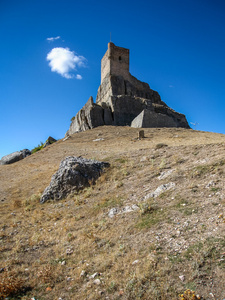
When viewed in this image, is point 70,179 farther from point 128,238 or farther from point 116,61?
point 116,61

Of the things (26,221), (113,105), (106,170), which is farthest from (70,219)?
(113,105)

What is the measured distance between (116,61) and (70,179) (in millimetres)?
35730

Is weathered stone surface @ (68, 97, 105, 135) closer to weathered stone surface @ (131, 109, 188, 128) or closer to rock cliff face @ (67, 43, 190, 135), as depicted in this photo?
rock cliff face @ (67, 43, 190, 135)

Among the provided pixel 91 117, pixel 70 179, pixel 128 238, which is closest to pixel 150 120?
pixel 91 117

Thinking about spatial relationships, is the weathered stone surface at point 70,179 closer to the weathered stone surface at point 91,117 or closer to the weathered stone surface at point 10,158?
the weathered stone surface at point 10,158

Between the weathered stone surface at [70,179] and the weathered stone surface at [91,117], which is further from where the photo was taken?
the weathered stone surface at [91,117]

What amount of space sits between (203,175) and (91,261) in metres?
4.42

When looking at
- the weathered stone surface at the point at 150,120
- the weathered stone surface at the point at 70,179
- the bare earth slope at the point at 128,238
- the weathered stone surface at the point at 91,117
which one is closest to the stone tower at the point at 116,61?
the weathered stone surface at the point at 91,117

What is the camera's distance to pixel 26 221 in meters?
6.98

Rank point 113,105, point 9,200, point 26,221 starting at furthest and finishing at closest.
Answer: point 113,105
point 9,200
point 26,221

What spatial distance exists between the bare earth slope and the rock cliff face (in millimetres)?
22259

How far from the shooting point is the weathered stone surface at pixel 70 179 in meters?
8.77

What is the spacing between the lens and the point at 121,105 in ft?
112

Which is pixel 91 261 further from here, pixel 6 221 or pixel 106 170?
pixel 106 170
